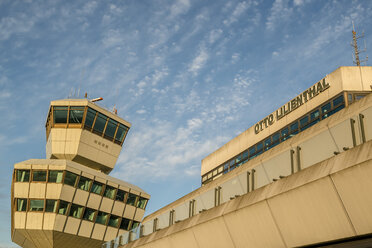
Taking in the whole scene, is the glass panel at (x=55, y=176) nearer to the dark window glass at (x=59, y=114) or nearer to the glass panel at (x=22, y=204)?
the glass panel at (x=22, y=204)

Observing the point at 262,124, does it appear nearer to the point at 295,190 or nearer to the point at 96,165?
the point at 96,165

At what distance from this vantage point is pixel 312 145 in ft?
33.8

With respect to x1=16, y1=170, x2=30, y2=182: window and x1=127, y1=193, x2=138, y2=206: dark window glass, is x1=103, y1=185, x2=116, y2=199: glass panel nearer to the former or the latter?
x1=127, y1=193, x2=138, y2=206: dark window glass

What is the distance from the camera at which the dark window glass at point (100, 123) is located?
44.3 meters

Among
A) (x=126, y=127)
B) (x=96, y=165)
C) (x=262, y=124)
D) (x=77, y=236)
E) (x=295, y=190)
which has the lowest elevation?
(x=295, y=190)

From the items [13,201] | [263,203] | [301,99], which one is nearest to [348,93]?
[301,99]

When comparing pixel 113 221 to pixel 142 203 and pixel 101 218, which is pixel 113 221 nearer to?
pixel 101 218

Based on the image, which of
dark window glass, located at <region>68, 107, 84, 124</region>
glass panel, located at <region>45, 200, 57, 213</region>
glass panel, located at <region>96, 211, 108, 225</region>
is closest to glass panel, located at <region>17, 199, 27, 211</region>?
glass panel, located at <region>45, 200, 57, 213</region>

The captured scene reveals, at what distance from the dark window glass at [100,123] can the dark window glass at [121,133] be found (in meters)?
2.34

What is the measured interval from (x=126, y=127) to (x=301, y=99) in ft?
79.1

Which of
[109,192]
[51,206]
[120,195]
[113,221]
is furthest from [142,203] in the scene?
[51,206]

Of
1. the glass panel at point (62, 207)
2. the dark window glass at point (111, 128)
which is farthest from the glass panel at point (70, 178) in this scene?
the dark window glass at point (111, 128)

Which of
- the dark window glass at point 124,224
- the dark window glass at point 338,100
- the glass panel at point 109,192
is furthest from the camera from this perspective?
the dark window glass at point 124,224

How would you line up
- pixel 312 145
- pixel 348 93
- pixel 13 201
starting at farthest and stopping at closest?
1. pixel 13 201
2. pixel 348 93
3. pixel 312 145
